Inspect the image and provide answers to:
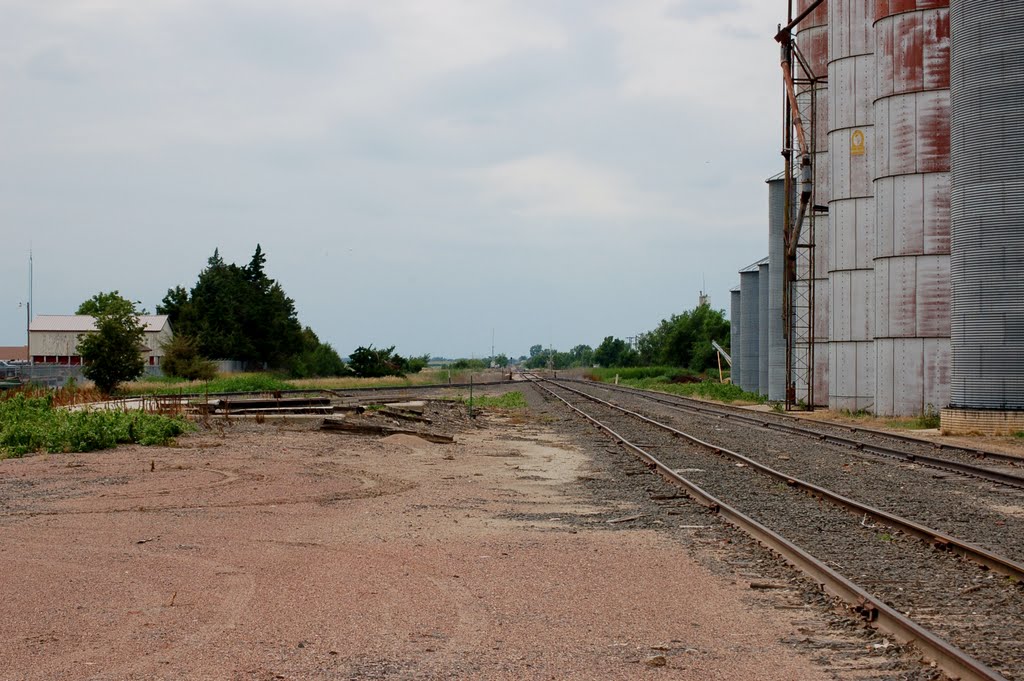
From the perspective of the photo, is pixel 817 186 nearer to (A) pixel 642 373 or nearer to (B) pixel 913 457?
(B) pixel 913 457

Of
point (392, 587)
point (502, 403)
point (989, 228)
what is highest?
point (989, 228)

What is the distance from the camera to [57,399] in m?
38.4

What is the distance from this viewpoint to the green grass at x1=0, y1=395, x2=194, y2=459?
66.5 ft

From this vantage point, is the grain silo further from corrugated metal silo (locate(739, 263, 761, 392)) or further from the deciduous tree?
the deciduous tree

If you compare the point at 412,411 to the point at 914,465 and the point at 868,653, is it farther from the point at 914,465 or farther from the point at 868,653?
the point at 868,653

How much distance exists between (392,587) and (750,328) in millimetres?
57923

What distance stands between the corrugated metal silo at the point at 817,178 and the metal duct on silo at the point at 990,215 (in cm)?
1698

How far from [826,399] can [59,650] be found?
138ft

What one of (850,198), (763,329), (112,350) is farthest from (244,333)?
(850,198)

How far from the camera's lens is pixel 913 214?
34750mm

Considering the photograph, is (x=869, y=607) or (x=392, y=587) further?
(x=392, y=587)

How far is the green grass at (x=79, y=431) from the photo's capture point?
20266 millimetres

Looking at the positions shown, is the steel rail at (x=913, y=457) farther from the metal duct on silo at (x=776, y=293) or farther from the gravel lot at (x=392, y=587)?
the metal duct on silo at (x=776, y=293)

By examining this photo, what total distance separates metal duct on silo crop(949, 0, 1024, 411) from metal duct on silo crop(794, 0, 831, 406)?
55.7 ft
